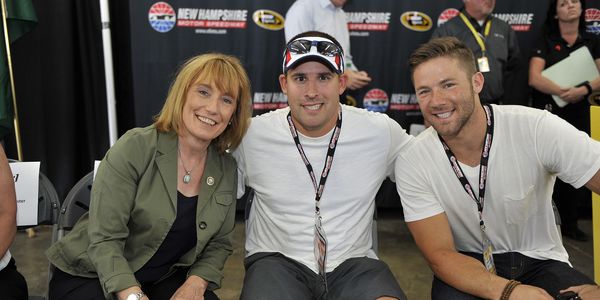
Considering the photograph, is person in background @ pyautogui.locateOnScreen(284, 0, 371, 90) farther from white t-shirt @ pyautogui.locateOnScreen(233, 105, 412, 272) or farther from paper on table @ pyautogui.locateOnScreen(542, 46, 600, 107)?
white t-shirt @ pyautogui.locateOnScreen(233, 105, 412, 272)

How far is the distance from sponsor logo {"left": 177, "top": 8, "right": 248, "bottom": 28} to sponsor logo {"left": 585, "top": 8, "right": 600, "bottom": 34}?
3161 millimetres

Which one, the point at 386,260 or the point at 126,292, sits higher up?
the point at 126,292

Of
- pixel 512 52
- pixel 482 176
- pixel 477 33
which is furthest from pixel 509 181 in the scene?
pixel 512 52

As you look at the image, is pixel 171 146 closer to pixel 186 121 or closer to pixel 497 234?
pixel 186 121

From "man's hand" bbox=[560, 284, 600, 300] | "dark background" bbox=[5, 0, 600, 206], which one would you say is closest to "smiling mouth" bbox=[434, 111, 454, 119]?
"man's hand" bbox=[560, 284, 600, 300]

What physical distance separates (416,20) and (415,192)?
2.97 m

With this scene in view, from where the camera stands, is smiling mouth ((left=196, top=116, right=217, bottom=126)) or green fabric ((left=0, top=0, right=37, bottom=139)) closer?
smiling mouth ((left=196, top=116, right=217, bottom=126))

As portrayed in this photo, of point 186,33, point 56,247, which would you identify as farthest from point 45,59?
point 56,247

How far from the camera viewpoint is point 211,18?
4.54 metres

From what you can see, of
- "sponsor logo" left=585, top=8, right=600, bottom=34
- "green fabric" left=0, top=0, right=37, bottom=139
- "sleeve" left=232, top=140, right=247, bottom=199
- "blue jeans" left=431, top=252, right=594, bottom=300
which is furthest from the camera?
"sponsor logo" left=585, top=8, right=600, bottom=34

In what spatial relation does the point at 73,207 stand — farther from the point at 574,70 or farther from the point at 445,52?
the point at 574,70

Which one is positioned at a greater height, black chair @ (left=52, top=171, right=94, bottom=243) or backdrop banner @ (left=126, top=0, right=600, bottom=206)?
backdrop banner @ (left=126, top=0, right=600, bottom=206)

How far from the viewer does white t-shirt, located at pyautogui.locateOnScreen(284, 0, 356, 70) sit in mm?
4305

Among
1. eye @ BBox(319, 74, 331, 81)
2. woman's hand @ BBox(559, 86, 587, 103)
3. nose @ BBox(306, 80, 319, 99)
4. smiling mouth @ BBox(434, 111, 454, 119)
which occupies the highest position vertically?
eye @ BBox(319, 74, 331, 81)
